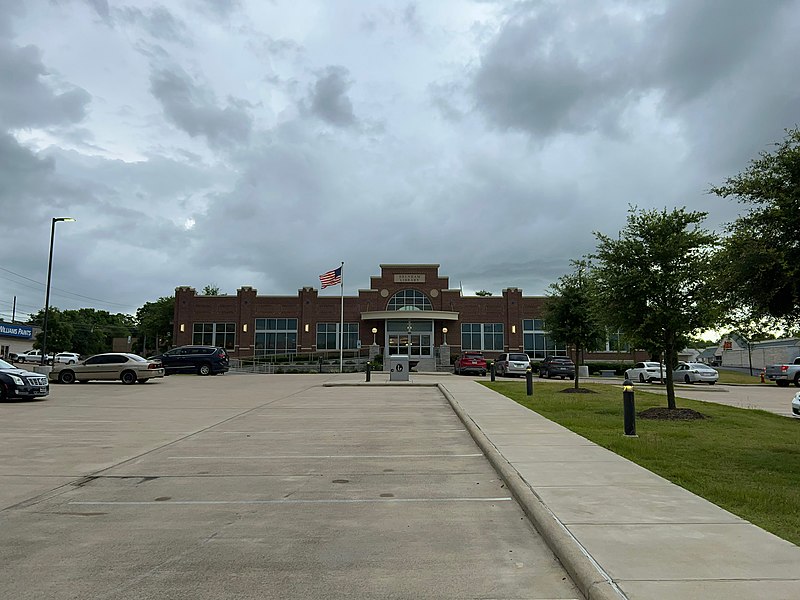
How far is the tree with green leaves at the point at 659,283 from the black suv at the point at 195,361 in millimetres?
30554

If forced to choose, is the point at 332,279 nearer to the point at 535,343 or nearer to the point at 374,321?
the point at 374,321

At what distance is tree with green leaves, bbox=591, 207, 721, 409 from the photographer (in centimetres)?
1576

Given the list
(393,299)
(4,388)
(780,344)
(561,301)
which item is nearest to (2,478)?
(4,388)

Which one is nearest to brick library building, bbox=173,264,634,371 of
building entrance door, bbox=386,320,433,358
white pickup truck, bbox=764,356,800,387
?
building entrance door, bbox=386,320,433,358

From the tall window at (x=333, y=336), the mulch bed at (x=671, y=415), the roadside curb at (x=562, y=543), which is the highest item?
the tall window at (x=333, y=336)

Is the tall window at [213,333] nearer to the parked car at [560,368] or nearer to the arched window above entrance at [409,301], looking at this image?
the arched window above entrance at [409,301]

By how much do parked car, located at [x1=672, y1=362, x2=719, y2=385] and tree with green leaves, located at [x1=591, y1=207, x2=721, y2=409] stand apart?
2133 cm

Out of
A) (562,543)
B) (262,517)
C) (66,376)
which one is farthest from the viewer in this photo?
(66,376)

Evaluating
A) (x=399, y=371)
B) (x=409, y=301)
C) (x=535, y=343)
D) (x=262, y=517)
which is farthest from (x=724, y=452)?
(x=535, y=343)

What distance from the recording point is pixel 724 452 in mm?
10109

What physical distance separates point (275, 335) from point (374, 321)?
415 inches

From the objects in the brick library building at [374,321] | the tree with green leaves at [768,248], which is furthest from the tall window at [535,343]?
the tree with green leaves at [768,248]

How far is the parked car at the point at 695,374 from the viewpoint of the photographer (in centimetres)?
3612

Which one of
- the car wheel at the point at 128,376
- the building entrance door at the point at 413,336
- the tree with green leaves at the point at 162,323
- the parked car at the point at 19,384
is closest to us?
the parked car at the point at 19,384
